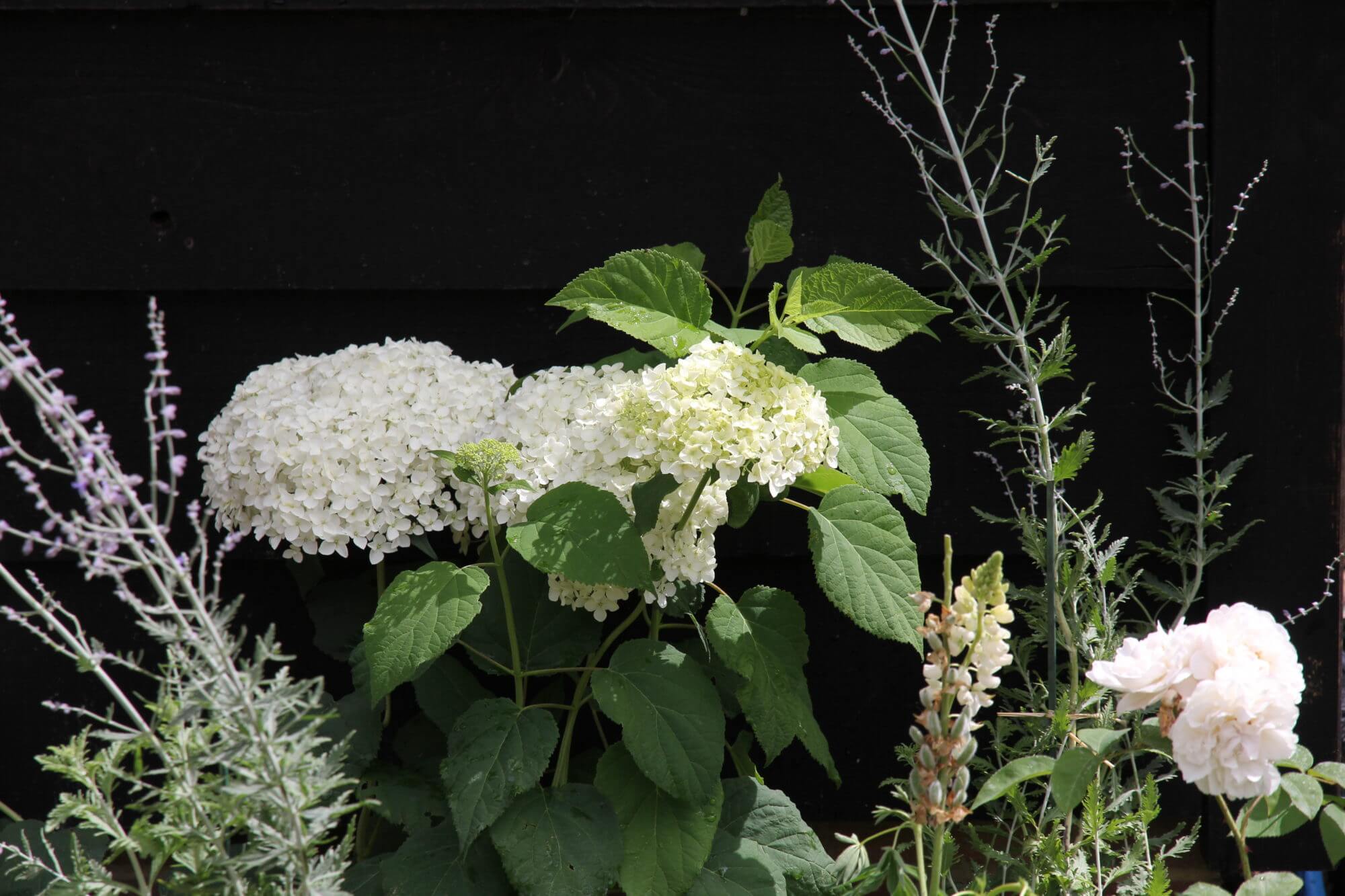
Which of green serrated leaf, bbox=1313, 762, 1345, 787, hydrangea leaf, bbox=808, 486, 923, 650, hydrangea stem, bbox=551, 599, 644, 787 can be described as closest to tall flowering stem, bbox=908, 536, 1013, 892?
hydrangea leaf, bbox=808, 486, 923, 650

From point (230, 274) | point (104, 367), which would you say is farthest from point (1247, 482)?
point (104, 367)

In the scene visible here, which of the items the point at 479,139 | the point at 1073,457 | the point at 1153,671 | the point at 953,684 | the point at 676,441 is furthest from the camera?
the point at 479,139

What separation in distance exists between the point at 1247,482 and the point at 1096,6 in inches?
32.4

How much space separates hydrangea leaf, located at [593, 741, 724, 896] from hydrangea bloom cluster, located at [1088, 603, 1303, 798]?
0.56m

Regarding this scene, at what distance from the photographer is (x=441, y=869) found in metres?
1.40

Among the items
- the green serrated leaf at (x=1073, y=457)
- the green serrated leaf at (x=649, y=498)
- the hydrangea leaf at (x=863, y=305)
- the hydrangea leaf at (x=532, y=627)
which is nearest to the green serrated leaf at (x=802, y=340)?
the hydrangea leaf at (x=863, y=305)

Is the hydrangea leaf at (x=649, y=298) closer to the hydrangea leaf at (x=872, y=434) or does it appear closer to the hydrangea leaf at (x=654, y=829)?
the hydrangea leaf at (x=872, y=434)

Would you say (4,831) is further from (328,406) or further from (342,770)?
(328,406)

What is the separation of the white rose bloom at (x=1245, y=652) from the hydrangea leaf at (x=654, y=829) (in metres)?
0.62

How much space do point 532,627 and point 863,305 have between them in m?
0.66

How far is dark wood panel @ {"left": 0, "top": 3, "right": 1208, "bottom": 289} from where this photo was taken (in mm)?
1774

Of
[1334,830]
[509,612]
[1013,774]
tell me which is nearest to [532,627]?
[509,612]

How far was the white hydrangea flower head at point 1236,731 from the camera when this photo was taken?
3.43ft

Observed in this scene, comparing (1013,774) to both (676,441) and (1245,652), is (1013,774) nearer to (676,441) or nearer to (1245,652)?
(1245,652)
